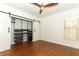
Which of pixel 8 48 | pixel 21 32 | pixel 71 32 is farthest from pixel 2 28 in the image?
pixel 71 32

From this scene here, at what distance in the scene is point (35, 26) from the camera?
26.3ft

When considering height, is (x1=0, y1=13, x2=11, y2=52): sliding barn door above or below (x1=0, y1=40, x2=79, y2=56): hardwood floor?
above

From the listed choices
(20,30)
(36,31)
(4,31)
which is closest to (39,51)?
(4,31)

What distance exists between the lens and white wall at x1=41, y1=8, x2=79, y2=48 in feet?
17.9

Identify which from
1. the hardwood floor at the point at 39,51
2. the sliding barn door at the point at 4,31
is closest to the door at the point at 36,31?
the hardwood floor at the point at 39,51

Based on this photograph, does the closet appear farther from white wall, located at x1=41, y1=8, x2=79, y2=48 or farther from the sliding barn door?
white wall, located at x1=41, y1=8, x2=79, y2=48

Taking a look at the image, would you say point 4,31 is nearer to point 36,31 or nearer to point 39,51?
point 39,51

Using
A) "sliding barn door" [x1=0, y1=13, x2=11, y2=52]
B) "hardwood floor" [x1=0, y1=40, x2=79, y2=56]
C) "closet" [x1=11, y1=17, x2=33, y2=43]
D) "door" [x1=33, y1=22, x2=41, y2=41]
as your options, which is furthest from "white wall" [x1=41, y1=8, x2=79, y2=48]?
"sliding barn door" [x1=0, y1=13, x2=11, y2=52]

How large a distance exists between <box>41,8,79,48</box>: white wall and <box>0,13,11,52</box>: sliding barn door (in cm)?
362

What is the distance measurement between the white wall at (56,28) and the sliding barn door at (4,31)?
362 cm

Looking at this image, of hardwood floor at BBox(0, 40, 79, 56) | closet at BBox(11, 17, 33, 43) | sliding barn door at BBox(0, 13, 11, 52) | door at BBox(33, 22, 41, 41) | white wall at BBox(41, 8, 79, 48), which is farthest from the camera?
door at BBox(33, 22, 41, 41)

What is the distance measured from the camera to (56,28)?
680 centimetres

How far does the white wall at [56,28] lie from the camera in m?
5.45

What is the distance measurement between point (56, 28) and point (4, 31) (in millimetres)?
3893
